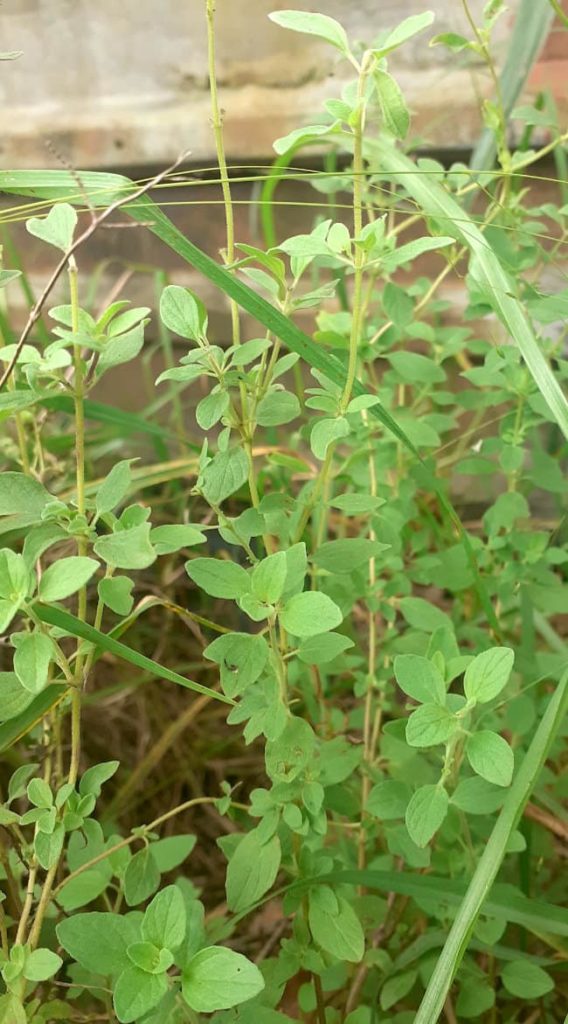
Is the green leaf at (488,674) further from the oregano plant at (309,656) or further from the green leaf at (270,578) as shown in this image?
the green leaf at (270,578)

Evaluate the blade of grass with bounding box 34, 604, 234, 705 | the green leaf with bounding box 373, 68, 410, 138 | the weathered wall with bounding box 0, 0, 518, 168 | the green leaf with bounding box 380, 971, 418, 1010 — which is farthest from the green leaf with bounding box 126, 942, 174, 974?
the weathered wall with bounding box 0, 0, 518, 168

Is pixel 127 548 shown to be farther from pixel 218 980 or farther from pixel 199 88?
pixel 199 88

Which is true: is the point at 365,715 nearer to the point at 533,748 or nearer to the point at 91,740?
the point at 533,748

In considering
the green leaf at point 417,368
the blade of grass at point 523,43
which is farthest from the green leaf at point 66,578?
the blade of grass at point 523,43

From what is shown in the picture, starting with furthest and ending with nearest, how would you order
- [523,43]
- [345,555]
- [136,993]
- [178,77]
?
[178,77], [523,43], [345,555], [136,993]

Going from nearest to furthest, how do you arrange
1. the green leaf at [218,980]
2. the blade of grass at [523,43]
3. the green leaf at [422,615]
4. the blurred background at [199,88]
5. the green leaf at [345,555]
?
the green leaf at [218,980] → the green leaf at [345,555] → the green leaf at [422,615] → the blade of grass at [523,43] → the blurred background at [199,88]

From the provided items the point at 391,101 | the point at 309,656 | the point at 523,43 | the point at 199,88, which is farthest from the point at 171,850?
the point at 199,88
